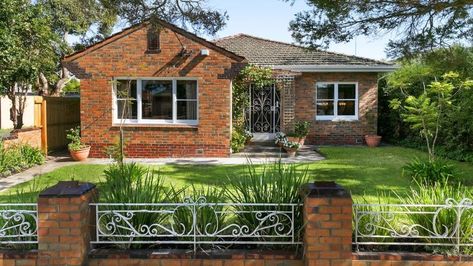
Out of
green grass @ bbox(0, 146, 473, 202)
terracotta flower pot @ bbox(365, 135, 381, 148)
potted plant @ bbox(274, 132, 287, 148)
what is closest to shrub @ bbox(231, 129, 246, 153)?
potted plant @ bbox(274, 132, 287, 148)

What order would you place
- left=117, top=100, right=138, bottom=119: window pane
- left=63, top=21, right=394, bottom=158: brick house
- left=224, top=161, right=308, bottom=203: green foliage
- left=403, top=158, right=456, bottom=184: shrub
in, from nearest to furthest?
left=224, top=161, right=308, bottom=203: green foliage, left=403, top=158, right=456, bottom=184: shrub, left=63, top=21, right=394, bottom=158: brick house, left=117, top=100, right=138, bottom=119: window pane

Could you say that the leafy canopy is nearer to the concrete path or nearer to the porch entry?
the concrete path

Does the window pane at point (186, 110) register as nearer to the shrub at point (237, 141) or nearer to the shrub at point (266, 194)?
the shrub at point (237, 141)

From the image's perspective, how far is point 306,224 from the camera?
4.34m

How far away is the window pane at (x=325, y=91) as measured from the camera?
1873 cm

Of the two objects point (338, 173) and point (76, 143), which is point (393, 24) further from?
point (76, 143)

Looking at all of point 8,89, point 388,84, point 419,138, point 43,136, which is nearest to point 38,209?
point 43,136

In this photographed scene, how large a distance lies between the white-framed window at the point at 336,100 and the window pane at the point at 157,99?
6.66 meters

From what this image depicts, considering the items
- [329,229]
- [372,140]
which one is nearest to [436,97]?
[372,140]

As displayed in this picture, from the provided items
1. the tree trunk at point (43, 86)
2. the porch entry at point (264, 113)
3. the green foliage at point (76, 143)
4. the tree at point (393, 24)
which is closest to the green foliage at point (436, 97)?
the tree at point (393, 24)

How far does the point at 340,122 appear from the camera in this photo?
61.5 ft

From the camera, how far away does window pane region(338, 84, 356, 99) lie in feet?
61.6

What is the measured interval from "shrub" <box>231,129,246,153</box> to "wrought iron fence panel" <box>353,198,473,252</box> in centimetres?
1098

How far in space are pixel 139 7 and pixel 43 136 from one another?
31.3 ft
